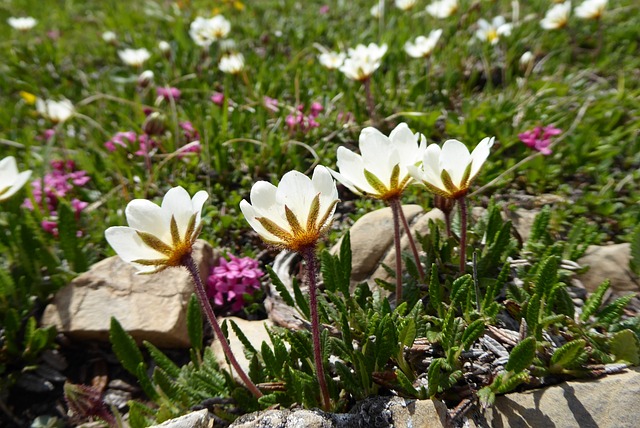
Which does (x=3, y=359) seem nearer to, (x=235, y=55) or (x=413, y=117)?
(x=413, y=117)

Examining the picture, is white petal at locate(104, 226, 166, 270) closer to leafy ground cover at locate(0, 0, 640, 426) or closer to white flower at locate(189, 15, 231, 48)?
leafy ground cover at locate(0, 0, 640, 426)

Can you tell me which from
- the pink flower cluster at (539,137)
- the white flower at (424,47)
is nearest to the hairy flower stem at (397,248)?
the pink flower cluster at (539,137)

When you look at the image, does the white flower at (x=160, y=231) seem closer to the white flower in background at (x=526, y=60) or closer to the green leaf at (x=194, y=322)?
the green leaf at (x=194, y=322)

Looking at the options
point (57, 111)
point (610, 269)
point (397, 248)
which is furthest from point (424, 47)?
point (57, 111)

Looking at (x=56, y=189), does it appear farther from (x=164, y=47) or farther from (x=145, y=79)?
(x=164, y=47)

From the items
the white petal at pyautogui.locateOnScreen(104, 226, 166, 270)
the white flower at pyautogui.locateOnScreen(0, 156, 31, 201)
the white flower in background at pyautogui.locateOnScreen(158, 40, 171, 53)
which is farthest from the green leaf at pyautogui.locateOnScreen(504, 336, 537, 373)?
the white flower in background at pyautogui.locateOnScreen(158, 40, 171, 53)

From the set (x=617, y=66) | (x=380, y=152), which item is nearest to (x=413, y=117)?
(x=380, y=152)
